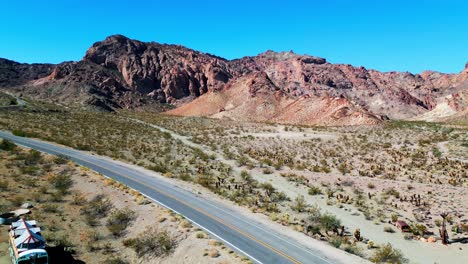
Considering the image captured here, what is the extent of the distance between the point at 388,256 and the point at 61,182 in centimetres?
2558

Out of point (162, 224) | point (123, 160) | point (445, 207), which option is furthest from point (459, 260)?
point (123, 160)

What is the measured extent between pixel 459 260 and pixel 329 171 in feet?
69.6

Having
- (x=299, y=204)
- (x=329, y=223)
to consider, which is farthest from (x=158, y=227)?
(x=299, y=204)

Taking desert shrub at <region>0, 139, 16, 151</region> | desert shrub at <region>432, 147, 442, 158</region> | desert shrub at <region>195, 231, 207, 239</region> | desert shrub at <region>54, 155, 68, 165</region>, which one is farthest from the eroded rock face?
desert shrub at <region>195, 231, 207, 239</region>

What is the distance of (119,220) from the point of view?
2647cm

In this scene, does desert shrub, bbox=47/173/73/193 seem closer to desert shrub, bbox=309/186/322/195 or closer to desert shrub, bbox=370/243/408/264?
desert shrub, bbox=309/186/322/195

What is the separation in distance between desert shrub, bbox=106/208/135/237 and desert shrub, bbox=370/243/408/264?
1560cm

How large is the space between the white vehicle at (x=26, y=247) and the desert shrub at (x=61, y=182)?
11288mm

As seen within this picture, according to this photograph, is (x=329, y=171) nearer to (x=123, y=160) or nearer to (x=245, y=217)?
(x=245, y=217)

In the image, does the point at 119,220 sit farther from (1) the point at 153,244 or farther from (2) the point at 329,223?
(2) the point at 329,223

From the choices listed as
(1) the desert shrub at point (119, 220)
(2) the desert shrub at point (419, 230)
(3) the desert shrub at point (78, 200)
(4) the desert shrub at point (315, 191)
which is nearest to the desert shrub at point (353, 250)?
(2) the desert shrub at point (419, 230)

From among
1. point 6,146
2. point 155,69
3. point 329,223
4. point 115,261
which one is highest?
point 155,69

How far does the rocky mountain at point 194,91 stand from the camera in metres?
114

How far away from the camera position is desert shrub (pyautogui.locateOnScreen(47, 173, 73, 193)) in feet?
105
